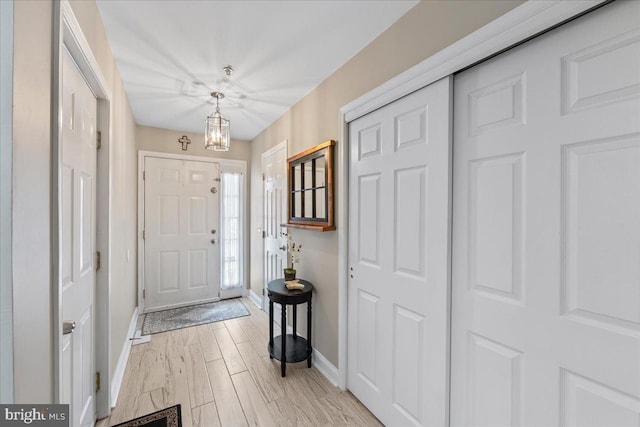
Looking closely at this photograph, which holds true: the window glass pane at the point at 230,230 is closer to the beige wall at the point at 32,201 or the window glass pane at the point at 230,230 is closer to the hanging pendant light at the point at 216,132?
the hanging pendant light at the point at 216,132

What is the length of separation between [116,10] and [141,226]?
Result: 263 cm

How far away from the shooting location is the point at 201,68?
6.93 ft

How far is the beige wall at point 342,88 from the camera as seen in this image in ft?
4.19

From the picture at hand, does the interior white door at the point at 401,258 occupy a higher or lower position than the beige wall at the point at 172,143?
lower

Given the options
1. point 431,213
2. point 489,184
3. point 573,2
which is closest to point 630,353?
point 489,184

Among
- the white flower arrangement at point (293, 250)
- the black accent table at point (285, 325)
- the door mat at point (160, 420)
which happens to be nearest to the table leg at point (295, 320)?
the black accent table at point (285, 325)

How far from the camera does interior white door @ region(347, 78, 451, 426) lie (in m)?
1.38

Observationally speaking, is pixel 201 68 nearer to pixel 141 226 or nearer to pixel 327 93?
pixel 327 93

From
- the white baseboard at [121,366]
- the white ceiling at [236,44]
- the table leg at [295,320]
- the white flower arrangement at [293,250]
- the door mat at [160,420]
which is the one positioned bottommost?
the door mat at [160,420]

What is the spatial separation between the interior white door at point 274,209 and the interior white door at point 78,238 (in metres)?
1.67

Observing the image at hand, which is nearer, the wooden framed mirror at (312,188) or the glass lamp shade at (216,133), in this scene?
the wooden framed mirror at (312,188)

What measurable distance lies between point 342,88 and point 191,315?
3.17m

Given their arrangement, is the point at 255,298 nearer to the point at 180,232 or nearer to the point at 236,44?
the point at 180,232

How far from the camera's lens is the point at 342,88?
2.08 metres
